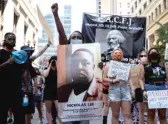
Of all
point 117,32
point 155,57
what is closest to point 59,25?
point 155,57

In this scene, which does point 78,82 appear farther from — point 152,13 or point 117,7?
point 117,7

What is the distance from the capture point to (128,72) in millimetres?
6914

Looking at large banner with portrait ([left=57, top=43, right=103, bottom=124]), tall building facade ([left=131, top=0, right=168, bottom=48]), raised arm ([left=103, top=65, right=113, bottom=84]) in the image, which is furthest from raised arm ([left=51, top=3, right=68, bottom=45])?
tall building facade ([left=131, top=0, right=168, bottom=48])

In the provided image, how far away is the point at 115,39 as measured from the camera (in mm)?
10258

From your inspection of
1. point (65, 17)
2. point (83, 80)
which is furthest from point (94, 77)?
point (65, 17)

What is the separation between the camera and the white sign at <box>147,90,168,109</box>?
22.6 feet

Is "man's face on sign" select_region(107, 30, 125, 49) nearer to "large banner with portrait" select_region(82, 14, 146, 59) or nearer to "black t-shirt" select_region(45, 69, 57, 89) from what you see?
"large banner with portrait" select_region(82, 14, 146, 59)

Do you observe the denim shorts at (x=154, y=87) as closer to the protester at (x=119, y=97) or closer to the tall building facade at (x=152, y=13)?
the protester at (x=119, y=97)

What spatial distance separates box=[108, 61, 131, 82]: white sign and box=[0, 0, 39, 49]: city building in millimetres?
18330

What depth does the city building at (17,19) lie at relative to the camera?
3619cm

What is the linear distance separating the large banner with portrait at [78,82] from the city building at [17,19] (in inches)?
746

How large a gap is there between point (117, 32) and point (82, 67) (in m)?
4.45

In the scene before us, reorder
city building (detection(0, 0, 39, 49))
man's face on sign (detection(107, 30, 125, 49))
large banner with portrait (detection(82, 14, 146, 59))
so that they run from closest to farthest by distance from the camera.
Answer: man's face on sign (detection(107, 30, 125, 49)), large banner with portrait (detection(82, 14, 146, 59)), city building (detection(0, 0, 39, 49))

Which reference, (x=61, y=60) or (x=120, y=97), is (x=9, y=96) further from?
(x=120, y=97)
